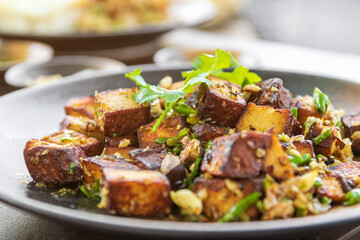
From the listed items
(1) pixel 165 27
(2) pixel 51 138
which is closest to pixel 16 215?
(2) pixel 51 138

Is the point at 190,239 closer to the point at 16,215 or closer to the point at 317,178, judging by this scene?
the point at 317,178

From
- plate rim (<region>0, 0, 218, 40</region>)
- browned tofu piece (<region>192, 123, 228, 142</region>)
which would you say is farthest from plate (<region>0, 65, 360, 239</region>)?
plate rim (<region>0, 0, 218, 40</region>)

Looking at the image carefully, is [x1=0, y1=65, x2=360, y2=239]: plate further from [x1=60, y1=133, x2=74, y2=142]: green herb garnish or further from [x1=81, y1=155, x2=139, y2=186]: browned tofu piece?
[x1=60, y1=133, x2=74, y2=142]: green herb garnish

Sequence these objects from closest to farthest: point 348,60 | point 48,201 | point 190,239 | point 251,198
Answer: point 190,239 → point 251,198 → point 48,201 → point 348,60

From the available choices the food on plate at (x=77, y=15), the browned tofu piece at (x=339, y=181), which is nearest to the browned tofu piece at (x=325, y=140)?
the browned tofu piece at (x=339, y=181)

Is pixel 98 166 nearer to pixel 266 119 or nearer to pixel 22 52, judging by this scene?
pixel 266 119

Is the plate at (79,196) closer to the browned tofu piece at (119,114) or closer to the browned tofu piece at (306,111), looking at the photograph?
the browned tofu piece at (119,114)

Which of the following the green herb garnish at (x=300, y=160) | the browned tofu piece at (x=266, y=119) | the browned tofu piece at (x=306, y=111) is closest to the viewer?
the green herb garnish at (x=300, y=160)
